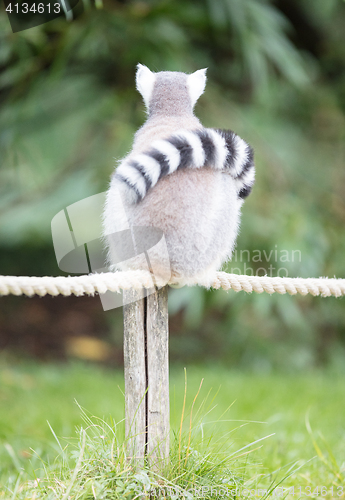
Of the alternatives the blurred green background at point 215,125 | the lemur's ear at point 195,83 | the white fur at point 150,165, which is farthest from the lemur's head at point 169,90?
the blurred green background at point 215,125

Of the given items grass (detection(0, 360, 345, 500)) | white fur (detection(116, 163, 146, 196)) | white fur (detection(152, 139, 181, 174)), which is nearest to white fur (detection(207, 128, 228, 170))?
white fur (detection(152, 139, 181, 174))

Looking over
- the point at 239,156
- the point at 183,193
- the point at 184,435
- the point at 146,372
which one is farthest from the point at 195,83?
the point at 184,435

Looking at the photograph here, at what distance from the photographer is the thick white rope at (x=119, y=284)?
3.61 ft

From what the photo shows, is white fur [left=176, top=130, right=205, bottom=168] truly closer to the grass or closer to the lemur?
the lemur

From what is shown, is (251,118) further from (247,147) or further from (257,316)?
(247,147)

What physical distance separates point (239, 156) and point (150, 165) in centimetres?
30

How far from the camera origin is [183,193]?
1.27 m

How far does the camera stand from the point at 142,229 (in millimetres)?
1285

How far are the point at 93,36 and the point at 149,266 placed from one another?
9.45 feet

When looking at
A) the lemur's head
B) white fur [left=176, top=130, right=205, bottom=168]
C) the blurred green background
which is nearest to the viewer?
white fur [left=176, top=130, right=205, bottom=168]

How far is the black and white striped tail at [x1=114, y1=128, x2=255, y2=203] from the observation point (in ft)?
3.80

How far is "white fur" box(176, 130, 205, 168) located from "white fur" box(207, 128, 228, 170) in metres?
0.05

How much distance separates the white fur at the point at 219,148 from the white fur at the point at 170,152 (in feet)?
0.39

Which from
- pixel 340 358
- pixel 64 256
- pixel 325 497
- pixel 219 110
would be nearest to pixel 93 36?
pixel 219 110
